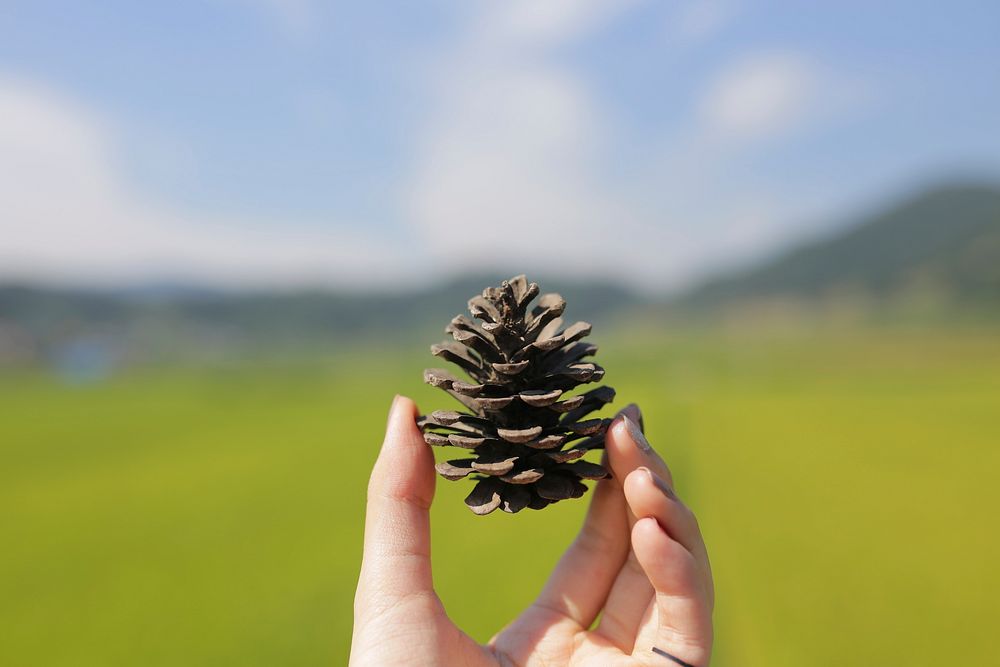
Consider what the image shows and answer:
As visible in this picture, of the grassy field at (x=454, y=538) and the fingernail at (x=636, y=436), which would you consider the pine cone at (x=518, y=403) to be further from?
the grassy field at (x=454, y=538)

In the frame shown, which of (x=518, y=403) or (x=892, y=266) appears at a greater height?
(x=892, y=266)

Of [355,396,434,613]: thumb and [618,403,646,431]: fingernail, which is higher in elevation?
[618,403,646,431]: fingernail

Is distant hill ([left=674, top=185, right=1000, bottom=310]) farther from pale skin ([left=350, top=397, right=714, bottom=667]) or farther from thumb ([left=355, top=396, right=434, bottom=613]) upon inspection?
thumb ([left=355, top=396, right=434, bottom=613])

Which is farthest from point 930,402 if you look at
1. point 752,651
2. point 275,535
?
point 275,535

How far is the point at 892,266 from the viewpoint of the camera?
15638 cm

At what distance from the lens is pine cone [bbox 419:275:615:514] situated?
220 centimetres

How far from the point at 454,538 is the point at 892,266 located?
588ft

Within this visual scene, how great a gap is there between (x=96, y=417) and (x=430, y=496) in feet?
87.6

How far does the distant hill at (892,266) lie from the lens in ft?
394

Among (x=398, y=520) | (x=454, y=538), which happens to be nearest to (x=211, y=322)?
(x=454, y=538)

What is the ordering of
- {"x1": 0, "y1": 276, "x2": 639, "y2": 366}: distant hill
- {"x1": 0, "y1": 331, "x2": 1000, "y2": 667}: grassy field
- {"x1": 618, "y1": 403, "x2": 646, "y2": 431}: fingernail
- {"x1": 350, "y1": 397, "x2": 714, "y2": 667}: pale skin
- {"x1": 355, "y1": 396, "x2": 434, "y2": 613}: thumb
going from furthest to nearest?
{"x1": 0, "y1": 276, "x2": 639, "y2": 366}: distant hill, {"x1": 0, "y1": 331, "x2": 1000, "y2": 667}: grassy field, {"x1": 618, "y1": 403, "x2": 646, "y2": 431}: fingernail, {"x1": 355, "y1": 396, "x2": 434, "y2": 613}: thumb, {"x1": 350, "y1": 397, "x2": 714, "y2": 667}: pale skin

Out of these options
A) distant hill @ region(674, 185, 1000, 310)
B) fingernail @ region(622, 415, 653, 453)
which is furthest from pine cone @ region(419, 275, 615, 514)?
distant hill @ region(674, 185, 1000, 310)

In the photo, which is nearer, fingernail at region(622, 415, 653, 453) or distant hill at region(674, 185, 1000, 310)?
fingernail at region(622, 415, 653, 453)

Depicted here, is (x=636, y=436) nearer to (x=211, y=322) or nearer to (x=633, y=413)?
(x=633, y=413)
